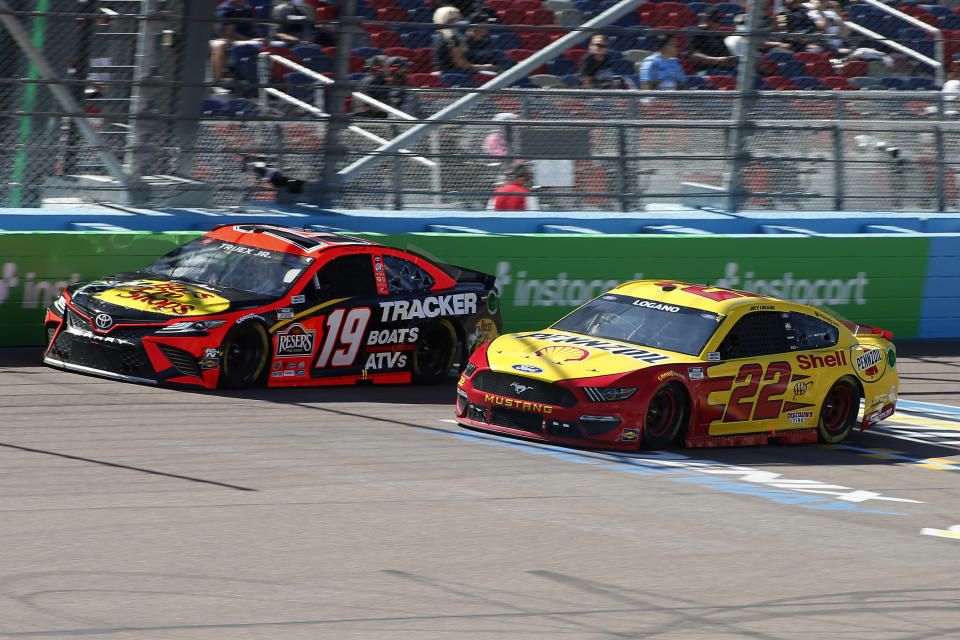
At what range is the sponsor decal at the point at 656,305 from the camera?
38.1 ft

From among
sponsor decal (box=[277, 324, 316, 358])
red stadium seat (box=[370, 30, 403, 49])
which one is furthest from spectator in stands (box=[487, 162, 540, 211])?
sponsor decal (box=[277, 324, 316, 358])

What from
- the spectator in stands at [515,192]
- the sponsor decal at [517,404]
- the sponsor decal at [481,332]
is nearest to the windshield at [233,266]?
the sponsor decal at [481,332]

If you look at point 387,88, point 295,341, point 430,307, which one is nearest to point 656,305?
point 430,307

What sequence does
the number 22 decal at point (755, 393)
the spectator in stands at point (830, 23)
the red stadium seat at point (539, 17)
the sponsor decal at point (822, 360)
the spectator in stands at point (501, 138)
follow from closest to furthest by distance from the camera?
the number 22 decal at point (755, 393) → the sponsor decal at point (822, 360) → the spectator in stands at point (501, 138) → the red stadium seat at point (539, 17) → the spectator in stands at point (830, 23)

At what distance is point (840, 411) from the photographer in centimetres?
1203

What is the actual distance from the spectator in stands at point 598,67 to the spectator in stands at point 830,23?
2.84m

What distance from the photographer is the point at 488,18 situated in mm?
15453

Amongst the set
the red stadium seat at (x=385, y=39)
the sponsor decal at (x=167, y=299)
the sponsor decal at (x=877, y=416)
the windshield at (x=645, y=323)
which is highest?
the red stadium seat at (x=385, y=39)

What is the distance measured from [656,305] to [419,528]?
14.5 feet

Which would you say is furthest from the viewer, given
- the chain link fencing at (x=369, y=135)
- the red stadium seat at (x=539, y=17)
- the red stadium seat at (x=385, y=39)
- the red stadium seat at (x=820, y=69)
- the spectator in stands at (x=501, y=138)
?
the red stadium seat at (x=820, y=69)

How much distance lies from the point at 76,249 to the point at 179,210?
1.38 meters

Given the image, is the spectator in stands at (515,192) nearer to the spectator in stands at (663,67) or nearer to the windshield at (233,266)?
the spectator in stands at (663,67)

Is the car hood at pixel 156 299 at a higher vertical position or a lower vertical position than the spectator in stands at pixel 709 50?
lower

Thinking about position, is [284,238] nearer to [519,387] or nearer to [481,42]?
[519,387]
